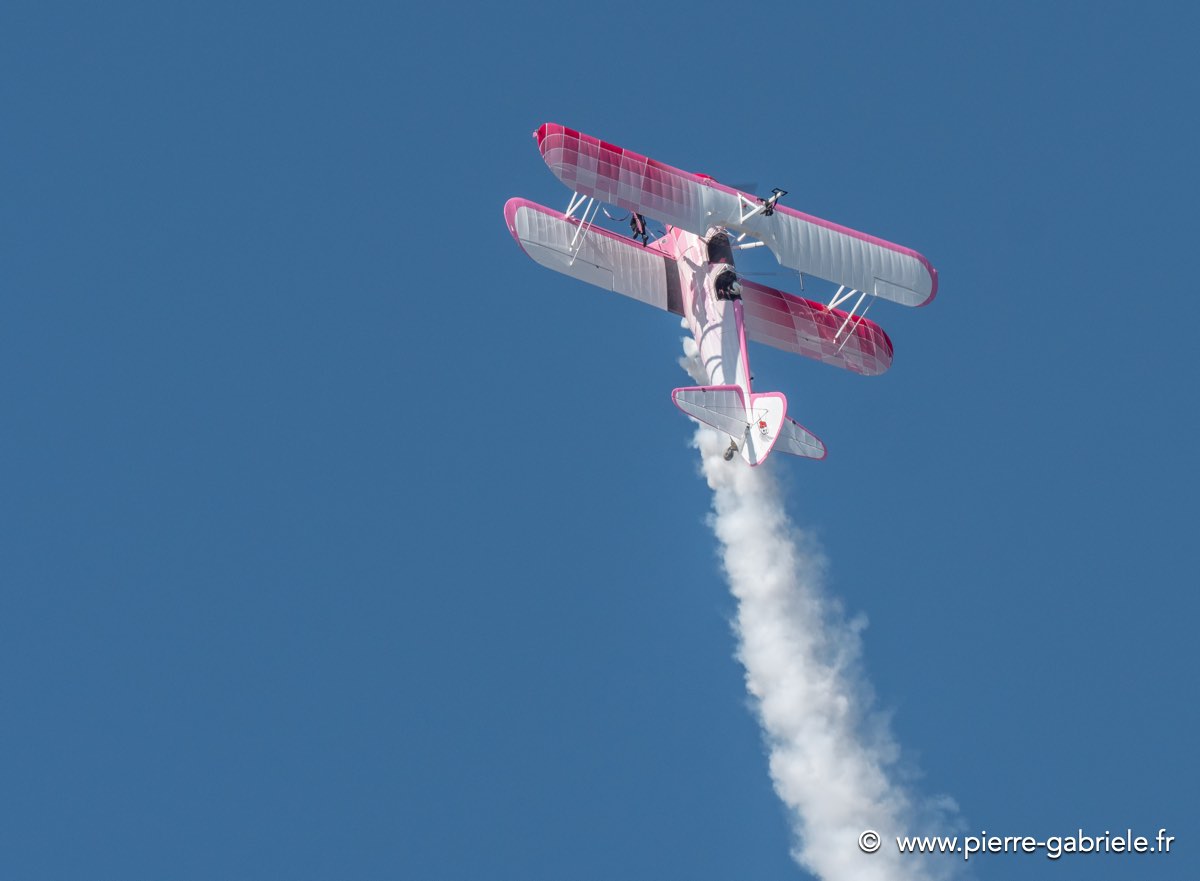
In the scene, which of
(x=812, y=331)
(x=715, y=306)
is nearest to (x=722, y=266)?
(x=715, y=306)

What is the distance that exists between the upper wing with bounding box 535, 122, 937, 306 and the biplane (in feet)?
→ 0.09

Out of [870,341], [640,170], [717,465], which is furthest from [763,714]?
[640,170]

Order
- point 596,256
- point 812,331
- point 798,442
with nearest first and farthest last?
point 798,442
point 596,256
point 812,331

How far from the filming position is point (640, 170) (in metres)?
51.9

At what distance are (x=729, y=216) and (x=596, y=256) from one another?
4.13 metres

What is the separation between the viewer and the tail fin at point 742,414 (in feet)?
166

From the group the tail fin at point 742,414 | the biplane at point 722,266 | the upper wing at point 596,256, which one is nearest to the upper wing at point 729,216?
the biplane at point 722,266

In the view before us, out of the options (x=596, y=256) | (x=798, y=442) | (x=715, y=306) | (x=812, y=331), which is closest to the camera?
(x=798, y=442)

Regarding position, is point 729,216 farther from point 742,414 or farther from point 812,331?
point 742,414

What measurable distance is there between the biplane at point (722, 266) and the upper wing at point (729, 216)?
0.09 ft

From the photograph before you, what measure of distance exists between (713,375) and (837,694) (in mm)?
9585

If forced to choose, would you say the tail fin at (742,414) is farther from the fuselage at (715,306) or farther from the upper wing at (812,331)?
the upper wing at (812,331)

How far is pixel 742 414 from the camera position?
51719 mm

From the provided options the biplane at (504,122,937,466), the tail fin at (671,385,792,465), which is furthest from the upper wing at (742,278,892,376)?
the tail fin at (671,385,792,465)
